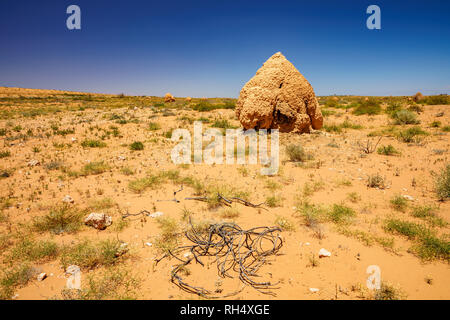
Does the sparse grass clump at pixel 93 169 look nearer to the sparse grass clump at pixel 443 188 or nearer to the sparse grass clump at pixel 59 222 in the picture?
the sparse grass clump at pixel 59 222

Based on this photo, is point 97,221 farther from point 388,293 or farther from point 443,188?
point 443,188

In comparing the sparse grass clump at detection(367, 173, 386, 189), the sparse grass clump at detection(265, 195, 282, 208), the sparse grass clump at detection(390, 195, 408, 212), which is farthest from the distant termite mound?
the sparse grass clump at detection(390, 195, 408, 212)

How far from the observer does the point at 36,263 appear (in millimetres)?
2516

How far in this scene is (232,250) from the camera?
9.09 feet

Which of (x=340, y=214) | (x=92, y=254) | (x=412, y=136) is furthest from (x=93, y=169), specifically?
(x=412, y=136)

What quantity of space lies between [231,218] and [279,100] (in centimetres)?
565

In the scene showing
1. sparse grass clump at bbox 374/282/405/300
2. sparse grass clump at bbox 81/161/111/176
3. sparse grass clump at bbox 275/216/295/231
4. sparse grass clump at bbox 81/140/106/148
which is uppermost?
sparse grass clump at bbox 81/140/106/148

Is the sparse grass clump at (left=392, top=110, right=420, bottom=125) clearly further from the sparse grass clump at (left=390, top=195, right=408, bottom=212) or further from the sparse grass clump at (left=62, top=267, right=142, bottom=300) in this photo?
the sparse grass clump at (left=62, top=267, right=142, bottom=300)

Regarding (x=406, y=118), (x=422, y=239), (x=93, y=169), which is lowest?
(x=422, y=239)

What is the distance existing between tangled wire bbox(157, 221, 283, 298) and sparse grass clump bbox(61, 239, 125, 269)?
0.63 meters

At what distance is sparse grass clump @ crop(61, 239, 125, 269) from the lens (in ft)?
8.21

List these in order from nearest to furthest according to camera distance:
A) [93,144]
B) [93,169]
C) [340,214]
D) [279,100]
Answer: [340,214], [93,169], [93,144], [279,100]

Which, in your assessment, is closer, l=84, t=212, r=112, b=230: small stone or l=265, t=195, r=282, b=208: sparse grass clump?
l=84, t=212, r=112, b=230: small stone

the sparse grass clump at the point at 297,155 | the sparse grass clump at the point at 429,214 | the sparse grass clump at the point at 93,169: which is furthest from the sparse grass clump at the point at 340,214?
the sparse grass clump at the point at 93,169
